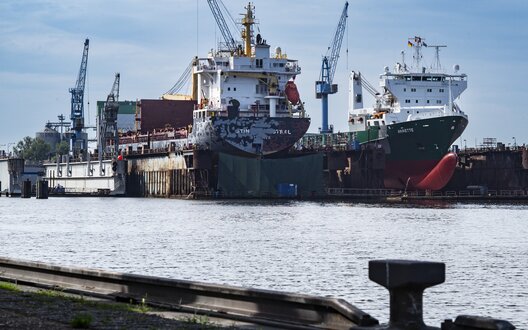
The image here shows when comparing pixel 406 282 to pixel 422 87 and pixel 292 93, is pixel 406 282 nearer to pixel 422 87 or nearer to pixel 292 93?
pixel 292 93

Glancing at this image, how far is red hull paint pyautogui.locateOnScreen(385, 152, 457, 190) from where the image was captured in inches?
4289

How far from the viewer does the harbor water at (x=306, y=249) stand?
2706cm

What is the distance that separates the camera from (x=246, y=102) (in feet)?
369

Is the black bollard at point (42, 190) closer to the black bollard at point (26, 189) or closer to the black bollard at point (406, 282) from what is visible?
the black bollard at point (26, 189)

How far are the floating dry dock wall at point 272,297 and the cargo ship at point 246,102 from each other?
85580 mm

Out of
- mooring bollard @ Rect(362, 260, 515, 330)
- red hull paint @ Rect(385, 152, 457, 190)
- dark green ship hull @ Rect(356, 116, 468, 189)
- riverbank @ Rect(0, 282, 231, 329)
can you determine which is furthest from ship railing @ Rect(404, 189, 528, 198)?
mooring bollard @ Rect(362, 260, 515, 330)

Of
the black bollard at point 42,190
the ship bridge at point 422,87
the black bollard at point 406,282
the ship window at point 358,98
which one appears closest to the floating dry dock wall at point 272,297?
the black bollard at point 406,282

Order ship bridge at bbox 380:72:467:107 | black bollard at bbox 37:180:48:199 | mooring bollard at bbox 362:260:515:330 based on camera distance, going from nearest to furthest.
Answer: mooring bollard at bbox 362:260:515:330 → ship bridge at bbox 380:72:467:107 → black bollard at bbox 37:180:48:199

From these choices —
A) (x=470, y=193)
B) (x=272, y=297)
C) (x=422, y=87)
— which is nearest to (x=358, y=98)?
(x=422, y=87)

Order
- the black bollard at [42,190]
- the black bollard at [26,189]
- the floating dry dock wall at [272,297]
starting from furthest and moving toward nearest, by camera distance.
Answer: the black bollard at [26,189] < the black bollard at [42,190] < the floating dry dock wall at [272,297]

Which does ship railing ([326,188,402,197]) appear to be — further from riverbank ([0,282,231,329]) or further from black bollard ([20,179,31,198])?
riverbank ([0,282,231,329])

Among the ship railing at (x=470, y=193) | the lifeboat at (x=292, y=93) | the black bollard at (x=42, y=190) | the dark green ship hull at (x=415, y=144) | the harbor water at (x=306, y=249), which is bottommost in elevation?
the harbor water at (x=306, y=249)

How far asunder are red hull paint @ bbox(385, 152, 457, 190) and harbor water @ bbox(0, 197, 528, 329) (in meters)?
31.3

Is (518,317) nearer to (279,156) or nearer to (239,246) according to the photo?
(239,246)
